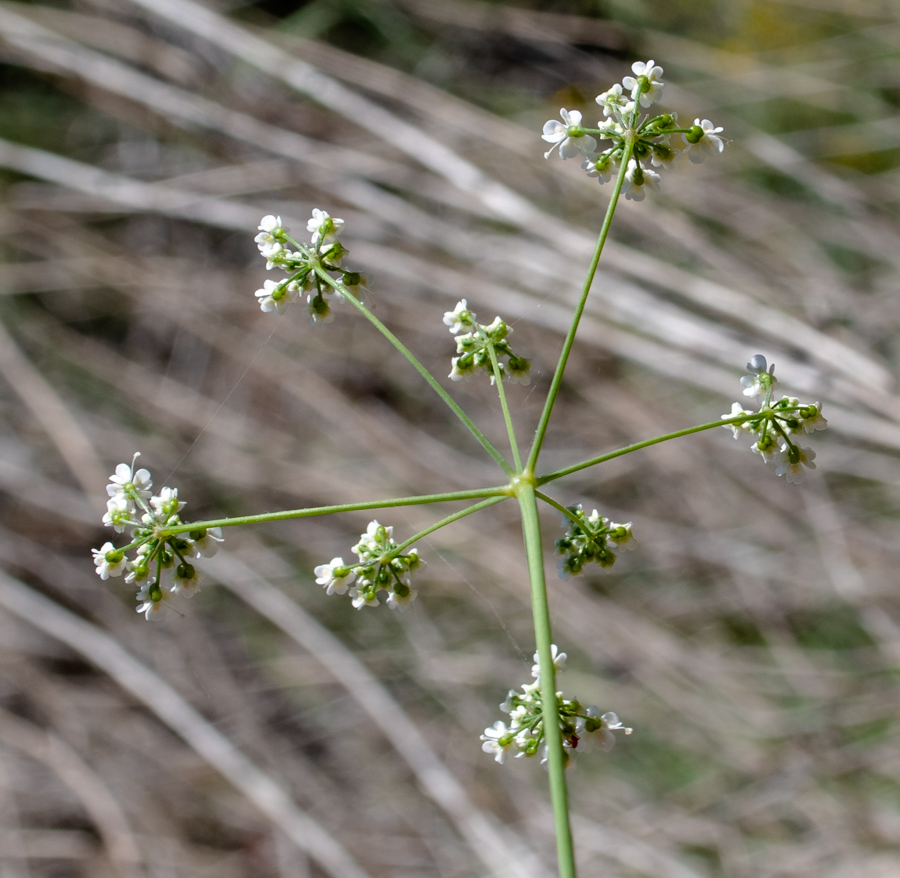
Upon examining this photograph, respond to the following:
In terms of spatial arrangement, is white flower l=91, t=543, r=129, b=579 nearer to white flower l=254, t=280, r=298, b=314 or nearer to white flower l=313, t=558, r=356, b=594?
white flower l=313, t=558, r=356, b=594

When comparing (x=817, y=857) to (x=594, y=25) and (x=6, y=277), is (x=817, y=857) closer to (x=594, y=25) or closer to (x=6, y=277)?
(x=594, y=25)

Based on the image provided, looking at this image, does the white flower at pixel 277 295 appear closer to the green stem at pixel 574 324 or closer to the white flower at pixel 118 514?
the white flower at pixel 118 514

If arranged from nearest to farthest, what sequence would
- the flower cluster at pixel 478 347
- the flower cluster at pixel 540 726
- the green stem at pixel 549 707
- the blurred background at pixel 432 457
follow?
the green stem at pixel 549 707, the flower cluster at pixel 540 726, the flower cluster at pixel 478 347, the blurred background at pixel 432 457

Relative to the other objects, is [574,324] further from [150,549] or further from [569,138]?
[150,549]

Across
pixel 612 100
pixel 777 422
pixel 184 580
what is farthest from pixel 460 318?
pixel 184 580

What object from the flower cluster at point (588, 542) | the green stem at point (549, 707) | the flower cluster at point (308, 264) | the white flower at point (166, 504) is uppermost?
the flower cluster at point (308, 264)

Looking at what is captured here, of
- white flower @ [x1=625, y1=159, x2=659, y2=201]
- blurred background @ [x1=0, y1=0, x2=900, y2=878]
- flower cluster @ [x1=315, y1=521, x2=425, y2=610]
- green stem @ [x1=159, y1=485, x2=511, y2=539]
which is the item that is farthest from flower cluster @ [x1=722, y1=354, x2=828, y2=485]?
blurred background @ [x1=0, y1=0, x2=900, y2=878]

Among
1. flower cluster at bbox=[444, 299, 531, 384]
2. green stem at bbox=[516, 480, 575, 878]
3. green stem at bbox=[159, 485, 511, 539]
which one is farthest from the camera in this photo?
flower cluster at bbox=[444, 299, 531, 384]

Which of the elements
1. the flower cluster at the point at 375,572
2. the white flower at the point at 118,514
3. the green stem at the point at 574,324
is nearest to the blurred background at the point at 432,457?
the green stem at the point at 574,324
